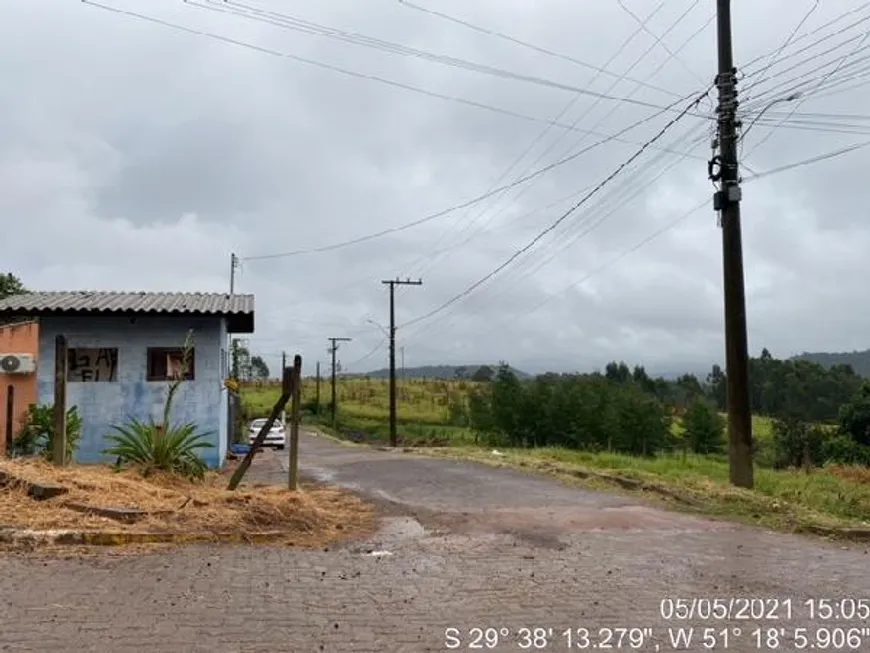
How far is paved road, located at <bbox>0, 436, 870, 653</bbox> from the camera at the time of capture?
5.37 meters

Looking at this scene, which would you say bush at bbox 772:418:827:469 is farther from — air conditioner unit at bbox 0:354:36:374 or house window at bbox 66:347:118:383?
air conditioner unit at bbox 0:354:36:374

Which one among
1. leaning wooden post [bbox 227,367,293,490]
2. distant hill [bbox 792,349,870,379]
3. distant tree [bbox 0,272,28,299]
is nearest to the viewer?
leaning wooden post [bbox 227,367,293,490]

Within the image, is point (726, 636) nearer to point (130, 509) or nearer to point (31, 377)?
point (130, 509)

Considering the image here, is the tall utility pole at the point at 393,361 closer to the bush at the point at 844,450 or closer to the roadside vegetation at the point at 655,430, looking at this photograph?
the roadside vegetation at the point at 655,430

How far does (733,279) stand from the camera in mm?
13555

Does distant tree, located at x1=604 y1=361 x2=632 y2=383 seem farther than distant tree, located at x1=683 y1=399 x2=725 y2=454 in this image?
Yes

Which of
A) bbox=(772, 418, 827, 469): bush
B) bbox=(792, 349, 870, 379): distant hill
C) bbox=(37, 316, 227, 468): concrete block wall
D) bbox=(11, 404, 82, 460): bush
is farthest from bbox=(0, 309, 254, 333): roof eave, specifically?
bbox=(792, 349, 870, 379): distant hill

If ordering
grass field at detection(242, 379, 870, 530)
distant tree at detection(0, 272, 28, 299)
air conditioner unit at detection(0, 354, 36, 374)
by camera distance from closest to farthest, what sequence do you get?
grass field at detection(242, 379, 870, 530), air conditioner unit at detection(0, 354, 36, 374), distant tree at detection(0, 272, 28, 299)

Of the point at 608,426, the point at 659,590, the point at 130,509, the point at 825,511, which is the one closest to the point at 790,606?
the point at 659,590

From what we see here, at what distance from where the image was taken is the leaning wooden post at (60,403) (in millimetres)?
10711

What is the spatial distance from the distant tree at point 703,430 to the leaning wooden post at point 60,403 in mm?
44334

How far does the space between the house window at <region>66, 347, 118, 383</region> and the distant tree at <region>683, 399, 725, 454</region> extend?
39219 millimetres

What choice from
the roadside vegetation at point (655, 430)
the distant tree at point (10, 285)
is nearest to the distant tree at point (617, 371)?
the roadside vegetation at point (655, 430)

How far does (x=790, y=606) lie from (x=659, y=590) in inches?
39.3
